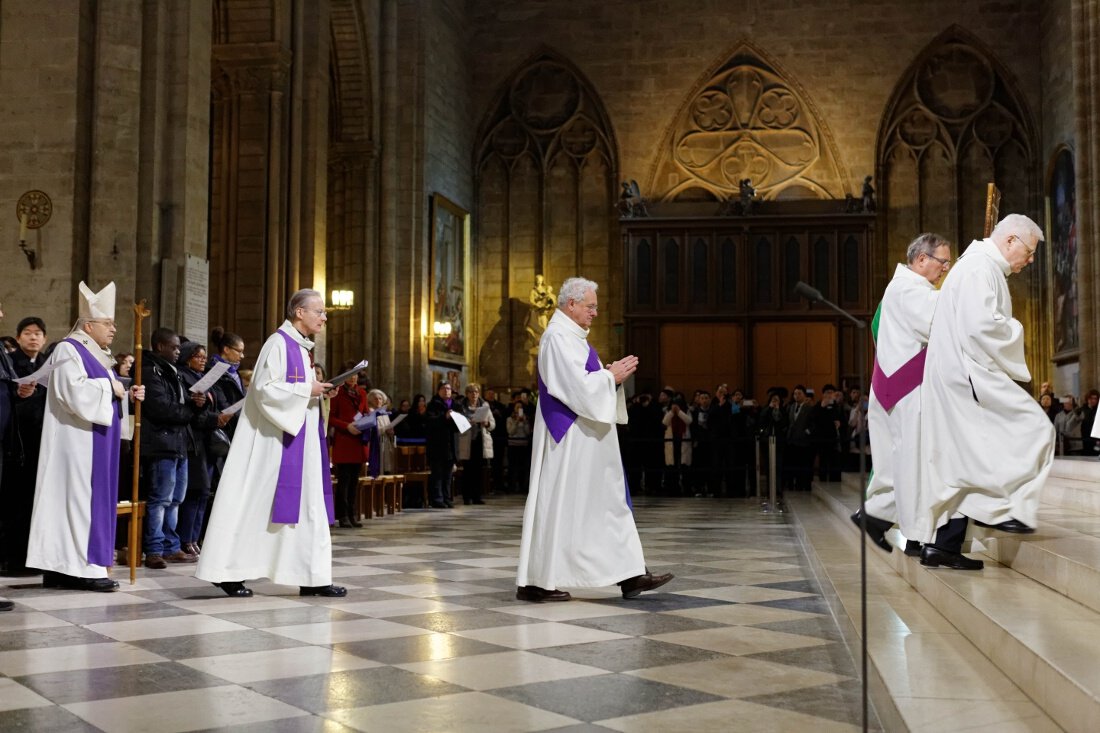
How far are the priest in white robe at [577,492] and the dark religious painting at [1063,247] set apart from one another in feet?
52.8

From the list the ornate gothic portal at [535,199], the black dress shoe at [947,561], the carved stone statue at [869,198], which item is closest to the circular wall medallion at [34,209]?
the black dress shoe at [947,561]

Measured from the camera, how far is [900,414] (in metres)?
6.37

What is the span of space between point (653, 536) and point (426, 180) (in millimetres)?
12810

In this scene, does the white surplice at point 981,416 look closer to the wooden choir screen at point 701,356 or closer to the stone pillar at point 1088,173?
the stone pillar at point 1088,173

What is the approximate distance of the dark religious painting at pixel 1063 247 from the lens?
2064cm

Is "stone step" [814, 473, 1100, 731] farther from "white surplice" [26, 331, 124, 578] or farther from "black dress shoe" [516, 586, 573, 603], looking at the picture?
"white surplice" [26, 331, 124, 578]

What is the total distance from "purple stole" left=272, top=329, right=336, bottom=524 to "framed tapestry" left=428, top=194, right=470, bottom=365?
1459 centimetres

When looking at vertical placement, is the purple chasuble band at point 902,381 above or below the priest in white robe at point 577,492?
above

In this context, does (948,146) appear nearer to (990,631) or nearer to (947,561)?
(947,561)

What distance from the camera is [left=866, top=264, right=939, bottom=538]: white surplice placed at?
5980mm

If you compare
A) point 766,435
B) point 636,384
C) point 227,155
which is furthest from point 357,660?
point 636,384

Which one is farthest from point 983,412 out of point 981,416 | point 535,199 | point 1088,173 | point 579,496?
point 535,199

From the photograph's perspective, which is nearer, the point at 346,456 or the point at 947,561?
the point at 947,561

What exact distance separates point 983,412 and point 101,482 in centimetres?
493
